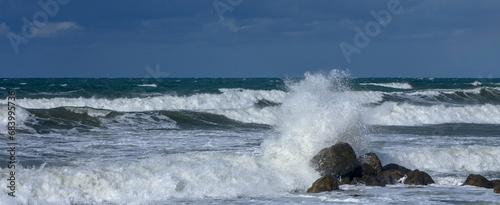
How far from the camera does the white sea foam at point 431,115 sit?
90.3 ft

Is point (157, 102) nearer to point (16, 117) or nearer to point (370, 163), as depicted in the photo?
point (16, 117)

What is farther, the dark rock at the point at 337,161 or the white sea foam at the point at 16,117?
the white sea foam at the point at 16,117

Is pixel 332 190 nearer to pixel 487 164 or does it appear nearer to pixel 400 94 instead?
pixel 487 164

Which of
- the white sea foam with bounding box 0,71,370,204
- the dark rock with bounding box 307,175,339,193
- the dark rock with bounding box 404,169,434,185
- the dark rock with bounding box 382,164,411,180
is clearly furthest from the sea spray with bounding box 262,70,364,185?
the dark rock with bounding box 404,169,434,185

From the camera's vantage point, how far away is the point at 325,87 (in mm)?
15250

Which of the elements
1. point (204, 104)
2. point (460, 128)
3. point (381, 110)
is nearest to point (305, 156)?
point (460, 128)

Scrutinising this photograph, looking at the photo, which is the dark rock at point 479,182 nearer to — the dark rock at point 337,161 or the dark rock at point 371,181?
the dark rock at point 371,181

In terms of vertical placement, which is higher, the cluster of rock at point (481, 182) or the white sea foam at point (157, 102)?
the white sea foam at point (157, 102)

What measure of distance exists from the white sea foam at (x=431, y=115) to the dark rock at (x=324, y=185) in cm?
1587

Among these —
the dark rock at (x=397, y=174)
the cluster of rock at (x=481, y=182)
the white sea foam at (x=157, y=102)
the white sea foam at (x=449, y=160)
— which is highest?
the white sea foam at (x=157, y=102)

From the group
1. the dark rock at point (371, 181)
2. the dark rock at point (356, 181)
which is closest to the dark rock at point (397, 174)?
the dark rock at point (371, 181)

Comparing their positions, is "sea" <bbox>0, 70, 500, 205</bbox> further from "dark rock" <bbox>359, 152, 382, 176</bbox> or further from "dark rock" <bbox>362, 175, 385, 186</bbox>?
"dark rock" <bbox>359, 152, 382, 176</bbox>

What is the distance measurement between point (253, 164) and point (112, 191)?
10.9 ft

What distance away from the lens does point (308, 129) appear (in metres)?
13.0
